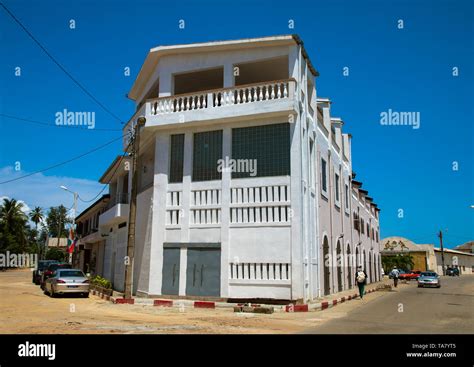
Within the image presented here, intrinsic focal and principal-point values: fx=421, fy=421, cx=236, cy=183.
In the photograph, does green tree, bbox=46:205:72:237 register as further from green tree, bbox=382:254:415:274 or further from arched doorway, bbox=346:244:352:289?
arched doorway, bbox=346:244:352:289

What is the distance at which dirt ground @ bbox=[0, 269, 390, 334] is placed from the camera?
9938 millimetres

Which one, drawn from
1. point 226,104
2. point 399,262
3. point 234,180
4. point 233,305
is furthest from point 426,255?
point 233,305

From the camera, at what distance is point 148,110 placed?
1956 centimetres

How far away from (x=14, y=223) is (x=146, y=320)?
63413 mm

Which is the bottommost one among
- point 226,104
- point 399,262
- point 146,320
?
point 146,320

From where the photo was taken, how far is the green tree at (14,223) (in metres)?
64.2

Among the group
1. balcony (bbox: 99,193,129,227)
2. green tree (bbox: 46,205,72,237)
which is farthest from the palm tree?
balcony (bbox: 99,193,129,227)

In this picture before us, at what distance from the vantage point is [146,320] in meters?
11.9

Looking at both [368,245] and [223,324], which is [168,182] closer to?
[223,324]

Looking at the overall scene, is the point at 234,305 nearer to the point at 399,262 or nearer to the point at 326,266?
the point at 326,266

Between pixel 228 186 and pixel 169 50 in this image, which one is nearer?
pixel 228 186
